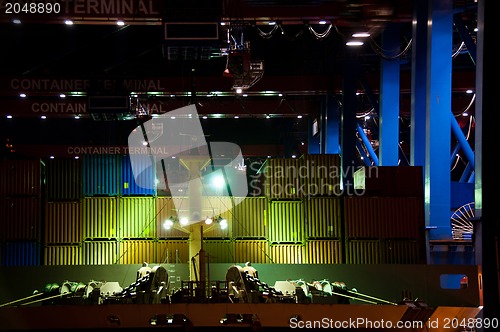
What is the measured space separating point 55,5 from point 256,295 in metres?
12.8

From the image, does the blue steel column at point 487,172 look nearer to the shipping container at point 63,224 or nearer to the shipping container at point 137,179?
the shipping container at point 137,179

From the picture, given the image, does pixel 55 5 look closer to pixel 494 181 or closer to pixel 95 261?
pixel 95 261

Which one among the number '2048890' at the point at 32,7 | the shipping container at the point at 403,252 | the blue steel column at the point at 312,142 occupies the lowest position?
the shipping container at the point at 403,252

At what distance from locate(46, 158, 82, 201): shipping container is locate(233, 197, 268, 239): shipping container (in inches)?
233

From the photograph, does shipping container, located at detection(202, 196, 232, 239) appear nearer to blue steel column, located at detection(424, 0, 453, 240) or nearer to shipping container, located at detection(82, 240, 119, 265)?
shipping container, located at detection(82, 240, 119, 265)

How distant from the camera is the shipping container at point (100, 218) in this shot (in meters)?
25.6

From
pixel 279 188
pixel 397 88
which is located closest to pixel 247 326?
pixel 279 188

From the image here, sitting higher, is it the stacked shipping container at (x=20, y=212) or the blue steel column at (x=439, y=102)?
the blue steel column at (x=439, y=102)

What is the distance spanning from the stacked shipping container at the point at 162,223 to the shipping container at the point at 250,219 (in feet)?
0.12

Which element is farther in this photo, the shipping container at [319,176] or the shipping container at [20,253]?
the shipping container at [319,176]

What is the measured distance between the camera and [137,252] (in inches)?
1002

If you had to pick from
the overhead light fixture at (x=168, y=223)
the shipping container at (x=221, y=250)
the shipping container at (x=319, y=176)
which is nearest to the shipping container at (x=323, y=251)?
the shipping container at (x=319, y=176)

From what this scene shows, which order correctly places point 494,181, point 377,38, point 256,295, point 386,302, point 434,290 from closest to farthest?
point 494,181, point 256,295, point 386,302, point 434,290, point 377,38

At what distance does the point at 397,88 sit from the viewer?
33.9 m
